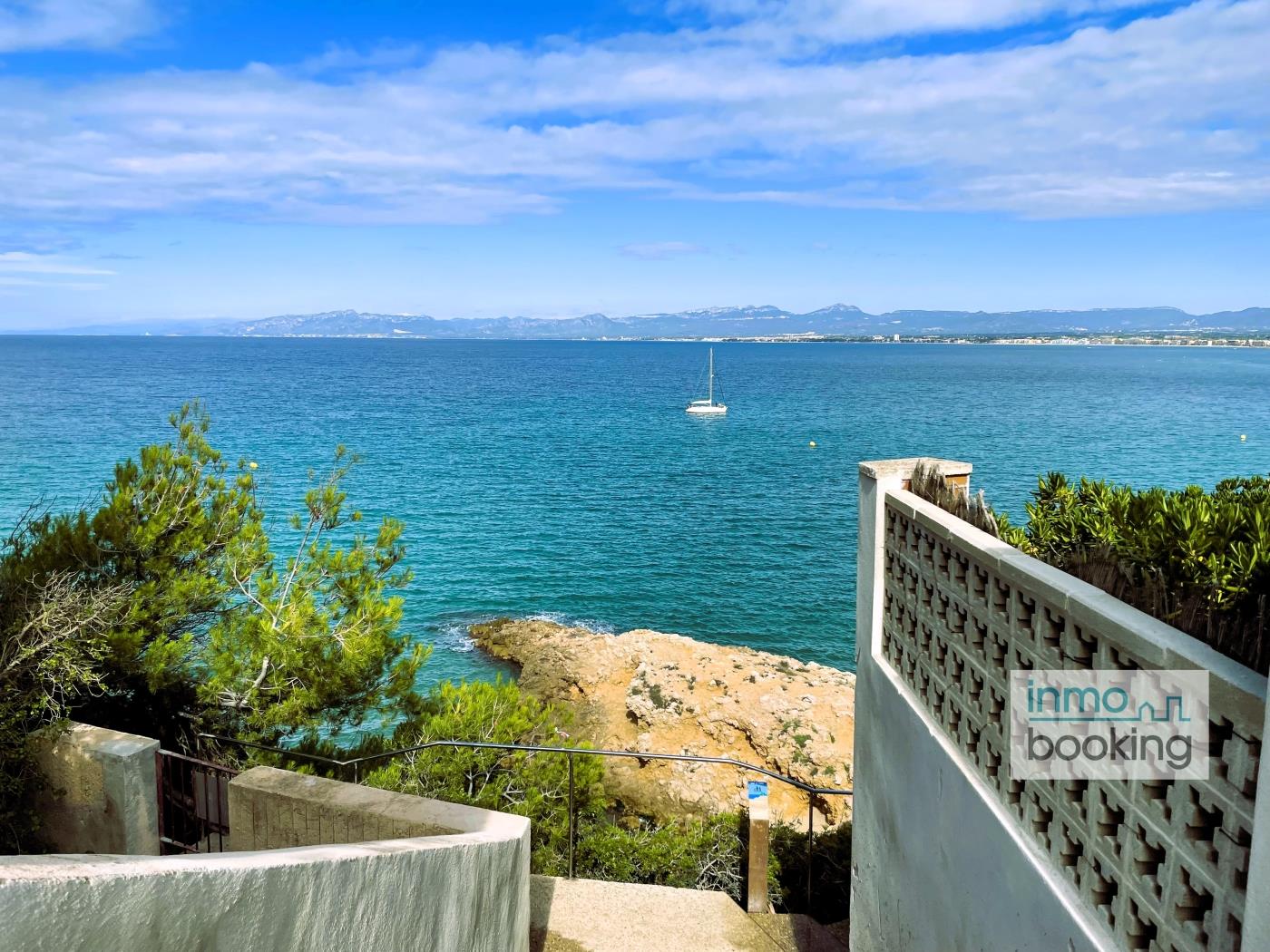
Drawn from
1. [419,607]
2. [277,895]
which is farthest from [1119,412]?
[277,895]

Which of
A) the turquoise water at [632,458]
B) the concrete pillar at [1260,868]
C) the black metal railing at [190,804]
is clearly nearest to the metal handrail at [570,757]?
the black metal railing at [190,804]

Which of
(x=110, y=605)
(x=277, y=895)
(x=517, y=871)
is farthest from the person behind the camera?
(x=110, y=605)

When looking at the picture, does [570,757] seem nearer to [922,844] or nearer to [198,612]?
[922,844]

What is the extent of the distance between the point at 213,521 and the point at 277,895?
921cm

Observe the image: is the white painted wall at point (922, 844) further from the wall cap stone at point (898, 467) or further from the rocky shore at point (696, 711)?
the rocky shore at point (696, 711)

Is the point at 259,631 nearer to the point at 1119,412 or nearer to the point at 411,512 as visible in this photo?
the point at 411,512

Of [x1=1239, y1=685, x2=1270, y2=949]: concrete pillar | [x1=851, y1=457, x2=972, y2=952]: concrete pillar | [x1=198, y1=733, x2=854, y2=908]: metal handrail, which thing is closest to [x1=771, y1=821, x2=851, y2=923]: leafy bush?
[x1=198, y1=733, x2=854, y2=908]: metal handrail

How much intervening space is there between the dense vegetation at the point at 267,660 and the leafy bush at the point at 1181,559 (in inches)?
217

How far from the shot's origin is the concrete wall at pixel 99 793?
5.92 meters

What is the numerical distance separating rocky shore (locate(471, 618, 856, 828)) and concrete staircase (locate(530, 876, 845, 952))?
6512mm

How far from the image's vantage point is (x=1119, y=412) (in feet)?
253

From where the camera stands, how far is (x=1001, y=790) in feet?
14.7

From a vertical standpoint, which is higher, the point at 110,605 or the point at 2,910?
the point at 2,910

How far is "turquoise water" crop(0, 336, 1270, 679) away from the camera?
2892cm
